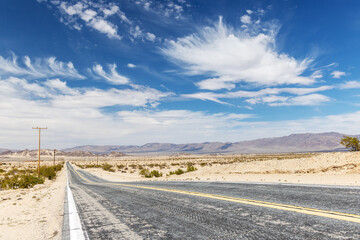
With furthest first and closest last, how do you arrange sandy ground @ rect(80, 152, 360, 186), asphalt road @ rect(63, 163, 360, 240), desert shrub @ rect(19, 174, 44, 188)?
desert shrub @ rect(19, 174, 44, 188) < sandy ground @ rect(80, 152, 360, 186) < asphalt road @ rect(63, 163, 360, 240)

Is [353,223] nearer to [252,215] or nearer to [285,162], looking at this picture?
[252,215]

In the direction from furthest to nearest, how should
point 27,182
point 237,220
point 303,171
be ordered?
1. point 27,182
2. point 303,171
3. point 237,220

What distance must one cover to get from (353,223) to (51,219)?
6.90 meters

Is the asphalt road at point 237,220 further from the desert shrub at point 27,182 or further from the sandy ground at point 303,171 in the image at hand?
the desert shrub at point 27,182

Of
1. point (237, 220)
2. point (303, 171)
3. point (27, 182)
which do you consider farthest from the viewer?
point (27, 182)

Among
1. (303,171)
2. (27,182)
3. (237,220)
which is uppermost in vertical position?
(237,220)

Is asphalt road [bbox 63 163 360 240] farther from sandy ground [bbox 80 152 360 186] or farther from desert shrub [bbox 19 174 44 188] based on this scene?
desert shrub [bbox 19 174 44 188]

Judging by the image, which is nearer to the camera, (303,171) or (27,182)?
(303,171)

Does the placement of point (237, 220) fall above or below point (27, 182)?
above

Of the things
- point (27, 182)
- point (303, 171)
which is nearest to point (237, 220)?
point (303, 171)

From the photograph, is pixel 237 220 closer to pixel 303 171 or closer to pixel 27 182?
pixel 303 171

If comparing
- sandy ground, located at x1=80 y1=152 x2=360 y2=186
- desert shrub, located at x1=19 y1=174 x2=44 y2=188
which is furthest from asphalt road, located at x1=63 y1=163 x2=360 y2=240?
desert shrub, located at x1=19 y1=174 x2=44 y2=188

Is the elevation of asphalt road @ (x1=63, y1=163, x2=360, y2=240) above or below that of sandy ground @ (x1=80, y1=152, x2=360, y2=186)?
above

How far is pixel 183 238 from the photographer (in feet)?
12.4
